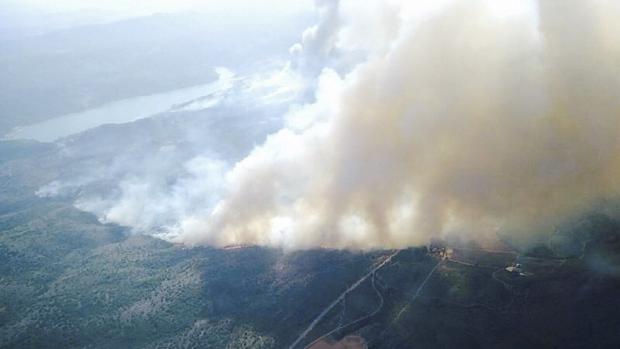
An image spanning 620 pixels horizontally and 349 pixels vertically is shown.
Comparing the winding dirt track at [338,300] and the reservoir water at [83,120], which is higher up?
the reservoir water at [83,120]

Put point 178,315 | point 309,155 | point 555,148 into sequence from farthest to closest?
point 309,155 < point 555,148 < point 178,315

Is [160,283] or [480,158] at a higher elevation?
[480,158]

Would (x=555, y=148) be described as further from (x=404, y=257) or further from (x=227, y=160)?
(x=227, y=160)

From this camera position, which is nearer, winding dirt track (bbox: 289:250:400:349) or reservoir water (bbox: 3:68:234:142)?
winding dirt track (bbox: 289:250:400:349)

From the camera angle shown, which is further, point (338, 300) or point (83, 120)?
point (83, 120)

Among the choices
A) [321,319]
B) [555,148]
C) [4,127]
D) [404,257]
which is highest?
[4,127]

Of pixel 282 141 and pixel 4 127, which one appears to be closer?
pixel 282 141

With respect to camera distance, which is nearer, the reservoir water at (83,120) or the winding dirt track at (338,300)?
the winding dirt track at (338,300)

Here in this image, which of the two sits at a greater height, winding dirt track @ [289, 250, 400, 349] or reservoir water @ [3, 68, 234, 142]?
reservoir water @ [3, 68, 234, 142]

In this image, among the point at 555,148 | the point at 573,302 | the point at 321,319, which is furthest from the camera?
the point at 555,148

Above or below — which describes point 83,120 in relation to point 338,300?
above

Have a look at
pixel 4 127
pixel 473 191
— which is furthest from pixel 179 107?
pixel 473 191
